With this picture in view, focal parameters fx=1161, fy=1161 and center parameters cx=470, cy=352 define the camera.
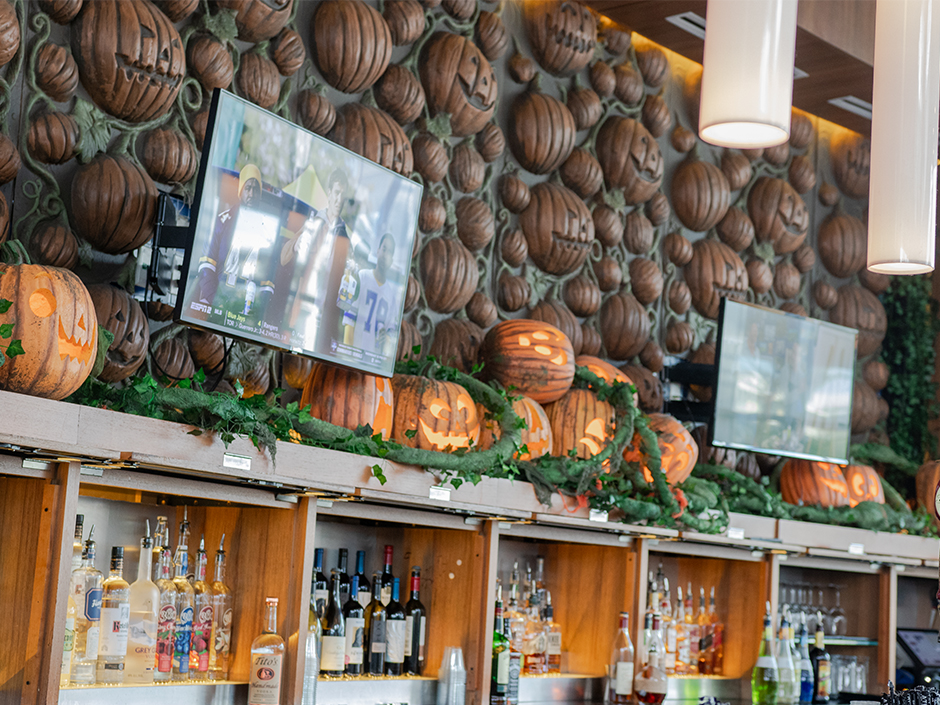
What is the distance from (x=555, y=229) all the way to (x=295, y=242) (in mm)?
1635

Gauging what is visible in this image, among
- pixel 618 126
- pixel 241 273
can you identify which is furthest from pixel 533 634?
pixel 618 126

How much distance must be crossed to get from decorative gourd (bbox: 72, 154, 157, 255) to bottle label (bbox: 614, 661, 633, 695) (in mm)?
2191

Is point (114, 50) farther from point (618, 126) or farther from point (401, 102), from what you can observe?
point (618, 126)

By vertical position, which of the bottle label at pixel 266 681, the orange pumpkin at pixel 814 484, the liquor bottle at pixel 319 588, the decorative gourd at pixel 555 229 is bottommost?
the bottle label at pixel 266 681

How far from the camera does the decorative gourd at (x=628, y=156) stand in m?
Answer: 4.90

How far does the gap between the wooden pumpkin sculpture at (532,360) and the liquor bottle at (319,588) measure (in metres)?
0.96

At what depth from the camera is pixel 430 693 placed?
141 inches

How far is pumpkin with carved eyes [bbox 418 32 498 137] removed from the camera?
422 cm

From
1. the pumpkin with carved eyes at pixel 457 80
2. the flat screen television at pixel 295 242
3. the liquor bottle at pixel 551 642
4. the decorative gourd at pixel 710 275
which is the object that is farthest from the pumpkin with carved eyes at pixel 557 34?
the liquor bottle at pixel 551 642

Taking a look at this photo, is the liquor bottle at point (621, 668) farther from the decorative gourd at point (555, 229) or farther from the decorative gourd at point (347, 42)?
the decorative gourd at point (347, 42)

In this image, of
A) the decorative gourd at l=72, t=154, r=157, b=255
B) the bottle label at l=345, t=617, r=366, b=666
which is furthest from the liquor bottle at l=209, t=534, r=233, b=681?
the decorative gourd at l=72, t=154, r=157, b=255

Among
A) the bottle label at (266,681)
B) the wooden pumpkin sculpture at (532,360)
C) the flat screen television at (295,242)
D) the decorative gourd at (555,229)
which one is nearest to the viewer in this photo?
the flat screen television at (295,242)

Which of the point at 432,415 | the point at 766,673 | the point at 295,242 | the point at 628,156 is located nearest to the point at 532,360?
the point at 432,415

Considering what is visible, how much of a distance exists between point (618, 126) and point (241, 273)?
2386 mm
